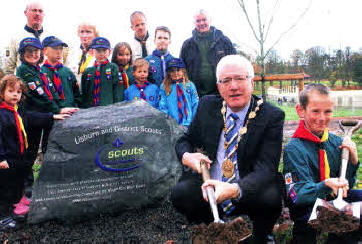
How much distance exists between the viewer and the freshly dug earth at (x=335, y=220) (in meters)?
2.04

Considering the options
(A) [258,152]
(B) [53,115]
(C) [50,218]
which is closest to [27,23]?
(B) [53,115]

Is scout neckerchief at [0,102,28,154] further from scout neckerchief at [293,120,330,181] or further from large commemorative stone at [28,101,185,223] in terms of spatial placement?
scout neckerchief at [293,120,330,181]

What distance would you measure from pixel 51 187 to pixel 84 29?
250cm

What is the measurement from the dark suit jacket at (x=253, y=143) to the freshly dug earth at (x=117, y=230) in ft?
3.11

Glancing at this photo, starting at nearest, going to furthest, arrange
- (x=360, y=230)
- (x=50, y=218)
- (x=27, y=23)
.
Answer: (x=360, y=230) → (x=50, y=218) → (x=27, y=23)

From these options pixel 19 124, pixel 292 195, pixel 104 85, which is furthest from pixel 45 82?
pixel 292 195

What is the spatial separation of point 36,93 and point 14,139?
63 cm

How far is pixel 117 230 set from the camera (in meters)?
3.22

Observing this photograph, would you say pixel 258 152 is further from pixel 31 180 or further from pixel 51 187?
pixel 31 180

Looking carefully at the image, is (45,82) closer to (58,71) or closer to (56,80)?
(56,80)

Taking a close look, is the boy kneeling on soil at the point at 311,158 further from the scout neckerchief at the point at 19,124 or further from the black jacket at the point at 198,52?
the scout neckerchief at the point at 19,124

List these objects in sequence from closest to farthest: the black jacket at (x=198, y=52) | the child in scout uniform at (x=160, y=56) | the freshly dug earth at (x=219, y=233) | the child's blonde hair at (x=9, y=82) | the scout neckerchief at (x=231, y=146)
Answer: the freshly dug earth at (x=219, y=233) → the scout neckerchief at (x=231, y=146) → the child's blonde hair at (x=9, y=82) → the child in scout uniform at (x=160, y=56) → the black jacket at (x=198, y=52)

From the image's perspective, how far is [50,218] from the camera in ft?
Result: 11.3

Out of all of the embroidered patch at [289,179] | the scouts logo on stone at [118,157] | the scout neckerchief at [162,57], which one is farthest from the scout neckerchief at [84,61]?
the embroidered patch at [289,179]
